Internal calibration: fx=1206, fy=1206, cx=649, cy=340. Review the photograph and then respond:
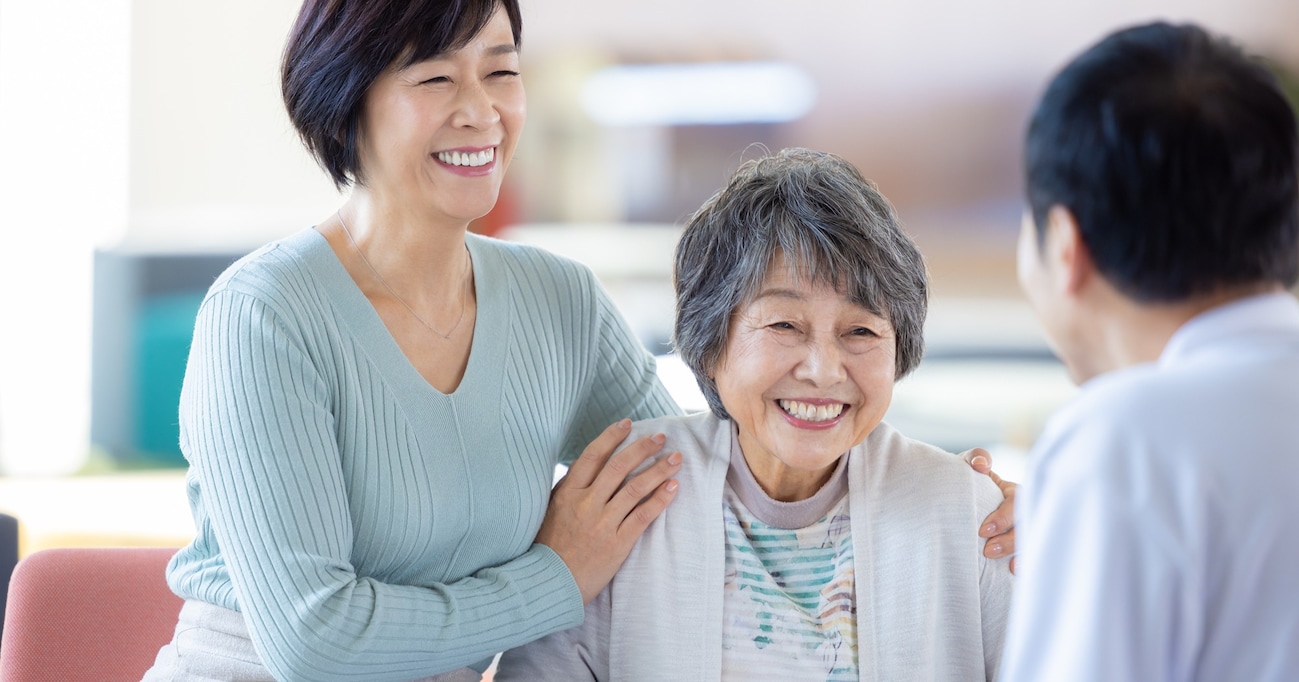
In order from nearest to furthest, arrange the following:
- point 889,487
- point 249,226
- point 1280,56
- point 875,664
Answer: point 875,664, point 889,487, point 1280,56, point 249,226

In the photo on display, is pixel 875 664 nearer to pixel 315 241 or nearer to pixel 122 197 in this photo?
pixel 315 241

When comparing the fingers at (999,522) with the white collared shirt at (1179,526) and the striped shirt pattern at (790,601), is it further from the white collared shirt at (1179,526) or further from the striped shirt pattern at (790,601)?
the white collared shirt at (1179,526)

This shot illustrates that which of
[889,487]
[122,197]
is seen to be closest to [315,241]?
[889,487]

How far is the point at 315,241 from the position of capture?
1610 millimetres

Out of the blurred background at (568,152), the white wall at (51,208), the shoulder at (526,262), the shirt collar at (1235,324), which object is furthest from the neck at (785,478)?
the white wall at (51,208)

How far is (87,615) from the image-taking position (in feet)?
5.77

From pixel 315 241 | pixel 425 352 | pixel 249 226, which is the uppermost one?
pixel 315 241

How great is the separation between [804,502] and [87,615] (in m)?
1.05

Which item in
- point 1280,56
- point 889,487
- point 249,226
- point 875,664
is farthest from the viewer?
point 249,226

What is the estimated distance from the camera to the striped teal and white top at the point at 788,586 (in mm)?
1571

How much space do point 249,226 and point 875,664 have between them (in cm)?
508

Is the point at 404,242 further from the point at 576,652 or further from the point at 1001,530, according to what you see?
the point at 1001,530

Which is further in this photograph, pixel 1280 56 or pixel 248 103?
pixel 248 103

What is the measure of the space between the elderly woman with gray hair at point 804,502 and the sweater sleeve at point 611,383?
0.68 feet
